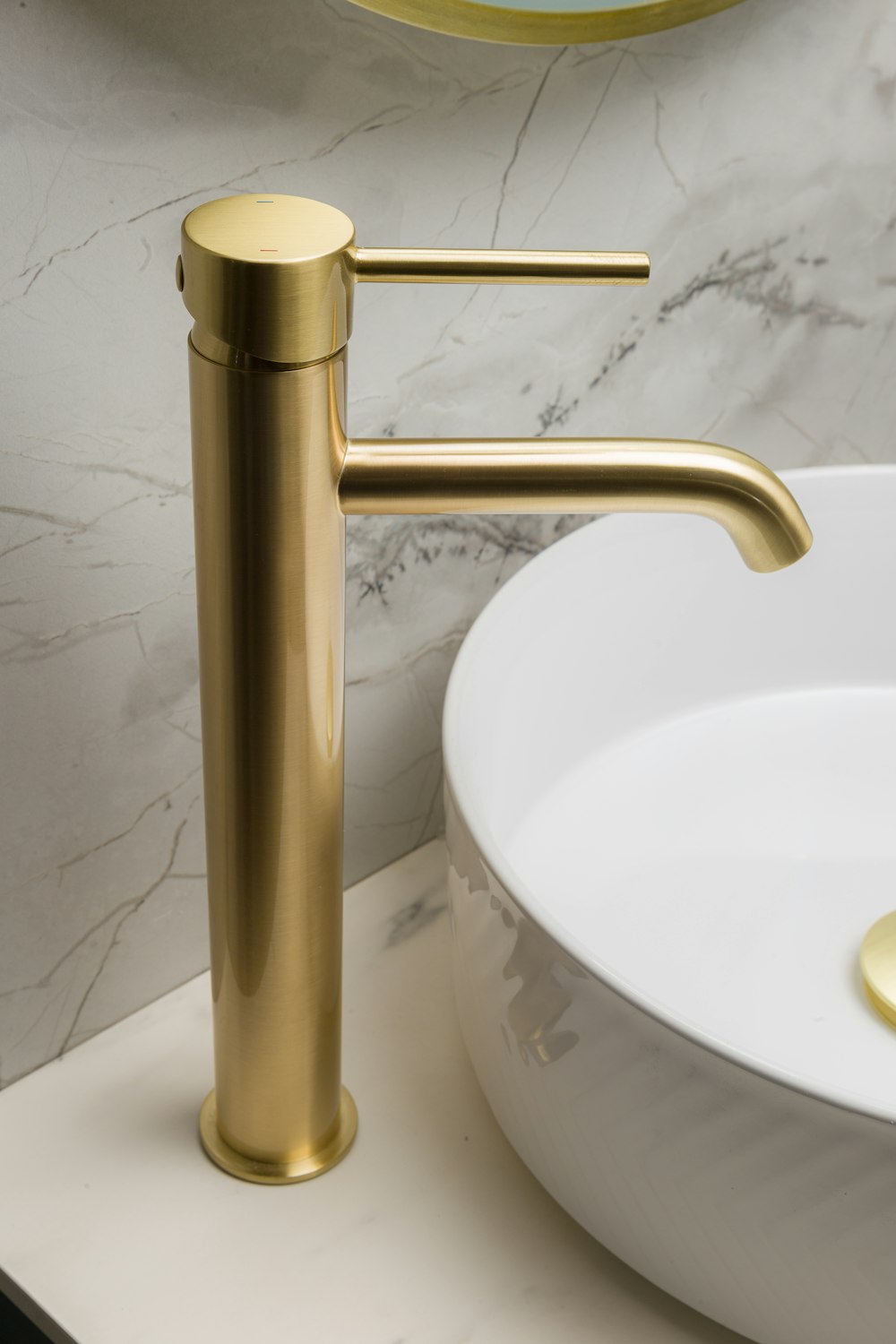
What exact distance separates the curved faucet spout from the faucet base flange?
266 mm

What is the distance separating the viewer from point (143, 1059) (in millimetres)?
522

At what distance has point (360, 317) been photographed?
49cm

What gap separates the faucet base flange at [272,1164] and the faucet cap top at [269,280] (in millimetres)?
299

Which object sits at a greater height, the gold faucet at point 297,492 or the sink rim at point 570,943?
the gold faucet at point 297,492

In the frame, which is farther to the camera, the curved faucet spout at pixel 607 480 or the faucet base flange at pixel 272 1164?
the faucet base flange at pixel 272 1164

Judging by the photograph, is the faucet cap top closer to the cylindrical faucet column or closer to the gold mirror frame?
the cylindrical faucet column

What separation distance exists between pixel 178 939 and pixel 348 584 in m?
0.17

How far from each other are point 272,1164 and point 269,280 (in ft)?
1.05

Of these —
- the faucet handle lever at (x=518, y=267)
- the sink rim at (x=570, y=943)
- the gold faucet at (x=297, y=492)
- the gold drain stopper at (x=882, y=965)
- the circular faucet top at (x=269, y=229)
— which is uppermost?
the circular faucet top at (x=269, y=229)

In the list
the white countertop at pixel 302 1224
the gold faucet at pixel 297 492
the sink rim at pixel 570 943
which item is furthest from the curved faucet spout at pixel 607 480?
the white countertop at pixel 302 1224

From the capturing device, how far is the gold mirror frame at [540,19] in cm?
44

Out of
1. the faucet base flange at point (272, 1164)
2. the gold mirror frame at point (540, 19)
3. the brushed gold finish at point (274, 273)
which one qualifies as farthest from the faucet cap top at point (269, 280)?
the faucet base flange at point (272, 1164)

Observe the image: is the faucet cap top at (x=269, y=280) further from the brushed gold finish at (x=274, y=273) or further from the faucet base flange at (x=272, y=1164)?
the faucet base flange at (x=272, y=1164)

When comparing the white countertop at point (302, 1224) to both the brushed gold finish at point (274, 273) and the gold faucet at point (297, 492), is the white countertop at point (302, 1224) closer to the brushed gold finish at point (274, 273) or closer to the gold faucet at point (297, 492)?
the gold faucet at point (297, 492)
